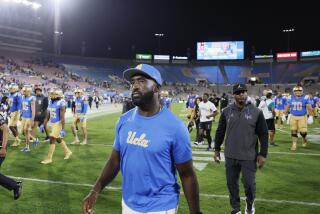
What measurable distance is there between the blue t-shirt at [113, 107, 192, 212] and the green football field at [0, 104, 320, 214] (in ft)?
10.7

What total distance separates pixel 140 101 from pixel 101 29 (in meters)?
70.6

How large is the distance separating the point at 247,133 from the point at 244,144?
0.17 m

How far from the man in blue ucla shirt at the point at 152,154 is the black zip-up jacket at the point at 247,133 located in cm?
Answer: 263

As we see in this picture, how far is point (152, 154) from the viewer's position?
257 centimetres

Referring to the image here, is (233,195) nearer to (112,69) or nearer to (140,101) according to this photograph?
(140,101)

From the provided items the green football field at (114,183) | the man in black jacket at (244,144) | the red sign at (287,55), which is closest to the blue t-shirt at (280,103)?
the green football field at (114,183)

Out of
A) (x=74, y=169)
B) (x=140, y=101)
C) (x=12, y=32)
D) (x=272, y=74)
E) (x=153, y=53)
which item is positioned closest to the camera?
(x=140, y=101)

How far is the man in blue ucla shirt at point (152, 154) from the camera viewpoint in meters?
2.58

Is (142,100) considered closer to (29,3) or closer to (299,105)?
(299,105)

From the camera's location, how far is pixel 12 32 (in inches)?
2217

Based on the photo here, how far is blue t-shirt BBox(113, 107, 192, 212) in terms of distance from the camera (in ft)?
8.42

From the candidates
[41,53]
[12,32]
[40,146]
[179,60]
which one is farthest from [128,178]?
[179,60]

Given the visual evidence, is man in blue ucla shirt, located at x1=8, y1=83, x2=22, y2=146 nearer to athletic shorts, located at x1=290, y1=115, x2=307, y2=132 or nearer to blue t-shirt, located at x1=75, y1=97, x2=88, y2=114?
blue t-shirt, located at x1=75, y1=97, x2=88, y2=114

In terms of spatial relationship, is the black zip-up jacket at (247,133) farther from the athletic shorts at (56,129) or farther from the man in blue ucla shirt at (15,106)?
the man in blue ucla shirt at (15,106)
